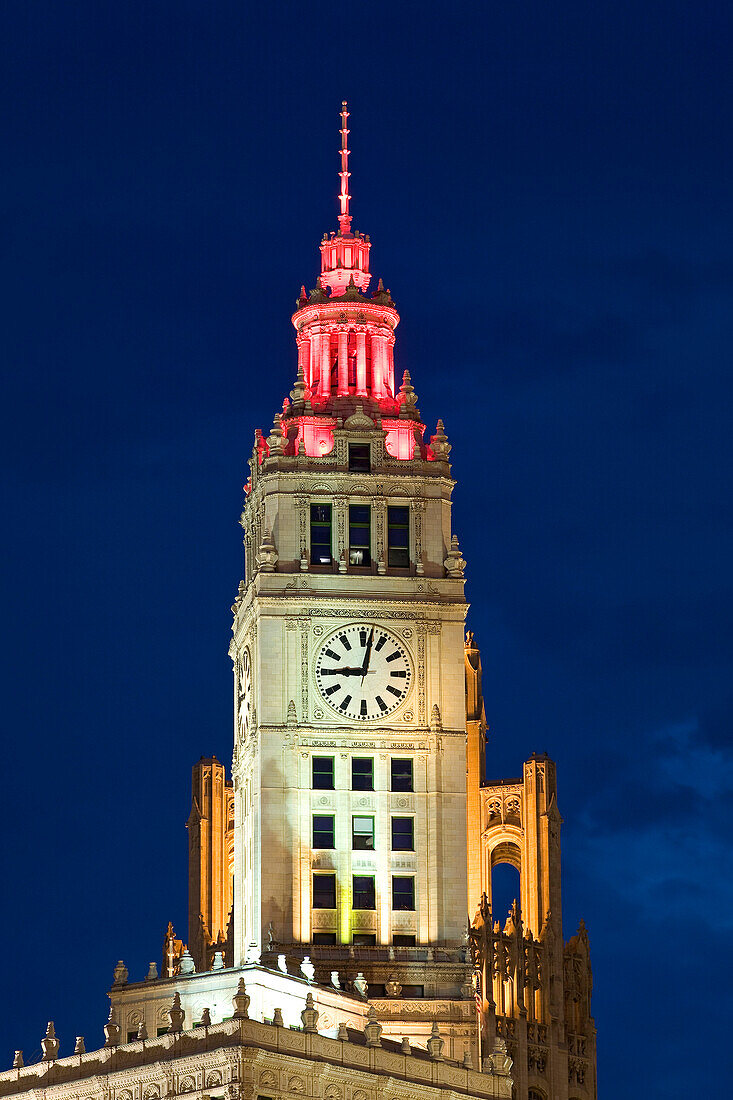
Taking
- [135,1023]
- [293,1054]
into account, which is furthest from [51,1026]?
[293,1054]

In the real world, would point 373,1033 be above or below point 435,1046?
below

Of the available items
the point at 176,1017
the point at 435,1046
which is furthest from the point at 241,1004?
the point at 435,1046

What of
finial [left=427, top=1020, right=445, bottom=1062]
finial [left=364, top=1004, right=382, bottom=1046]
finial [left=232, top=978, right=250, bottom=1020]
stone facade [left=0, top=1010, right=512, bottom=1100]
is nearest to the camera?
stone facade [left=0, top=1010, right=512, bottom=1100]

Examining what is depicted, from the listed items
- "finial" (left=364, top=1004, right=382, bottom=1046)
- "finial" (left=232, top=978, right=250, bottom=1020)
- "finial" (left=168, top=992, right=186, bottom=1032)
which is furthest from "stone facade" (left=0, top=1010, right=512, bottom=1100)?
"finial" (left=168, top=992, right=186, bottom=1032)

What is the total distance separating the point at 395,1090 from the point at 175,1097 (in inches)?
474

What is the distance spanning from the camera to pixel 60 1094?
191 meters

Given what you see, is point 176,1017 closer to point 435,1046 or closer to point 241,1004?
point 241,1004

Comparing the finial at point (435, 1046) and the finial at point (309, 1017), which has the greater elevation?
the finial at point (435, 1046)

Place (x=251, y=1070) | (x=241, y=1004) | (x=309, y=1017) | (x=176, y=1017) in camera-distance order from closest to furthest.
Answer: (x=251, y=1070), (x=241, y=1004), (x=309, y=1017), (x=176, y=1017)

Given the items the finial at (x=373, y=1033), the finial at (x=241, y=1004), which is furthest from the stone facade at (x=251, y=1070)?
the finial at (x=241, y=1004)

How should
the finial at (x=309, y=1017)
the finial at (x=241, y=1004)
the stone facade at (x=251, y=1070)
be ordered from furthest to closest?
1. the finial at (x=309, y=1017)
2. the finial at (x=241, y=1004)
3. the stone facade at (x=251, y=1070)

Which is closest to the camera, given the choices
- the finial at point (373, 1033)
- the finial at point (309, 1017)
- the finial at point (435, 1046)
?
the finial at point (309, 1017)

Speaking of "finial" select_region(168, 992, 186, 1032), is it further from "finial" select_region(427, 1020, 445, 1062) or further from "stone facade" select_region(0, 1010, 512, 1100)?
"finial" select_region(427, 1020, 445, 1062)

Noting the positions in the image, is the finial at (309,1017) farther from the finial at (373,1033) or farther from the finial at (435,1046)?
the finial at (435,1046)
